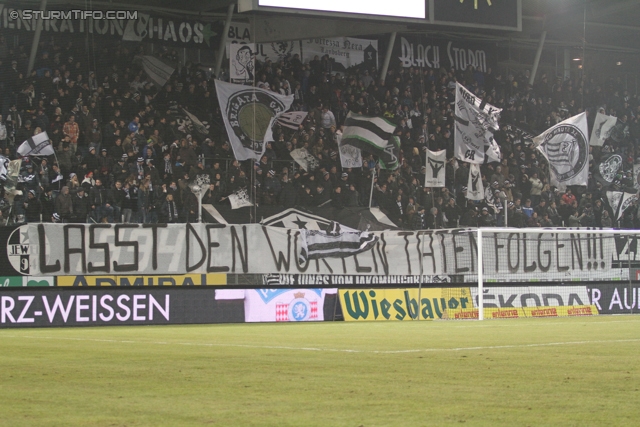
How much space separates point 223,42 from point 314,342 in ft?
61.2

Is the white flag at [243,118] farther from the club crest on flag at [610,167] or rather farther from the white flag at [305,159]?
the club crest on flag at [610,167]

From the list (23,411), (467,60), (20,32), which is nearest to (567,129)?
(467,60)

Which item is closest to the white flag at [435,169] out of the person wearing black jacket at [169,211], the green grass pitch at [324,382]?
the person wearing black jacket at [169,211]

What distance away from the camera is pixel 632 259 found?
23750 mm

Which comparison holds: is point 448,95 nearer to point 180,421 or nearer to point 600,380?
point 600,380

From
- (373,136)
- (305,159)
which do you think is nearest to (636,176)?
(373,136)

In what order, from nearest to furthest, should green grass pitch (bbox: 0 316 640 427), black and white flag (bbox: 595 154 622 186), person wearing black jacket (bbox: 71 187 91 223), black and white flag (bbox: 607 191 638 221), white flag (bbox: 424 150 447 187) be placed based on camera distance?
1. green grass pitch (bbox: 0 316 640 427)
2. person wearing black jacket (bbox: 71 187 91 223)
3. white flag (bbox: 424 150 447 187)
4. black and white flag (bbox: 607 191 638 221)
5. black and white flag (bbox: 595 154 622 186)

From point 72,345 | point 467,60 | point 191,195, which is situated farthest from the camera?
point 467,60

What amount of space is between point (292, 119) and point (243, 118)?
2838 mm

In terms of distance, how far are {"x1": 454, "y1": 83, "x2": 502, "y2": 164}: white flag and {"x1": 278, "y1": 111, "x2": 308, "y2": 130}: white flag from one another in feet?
14.5

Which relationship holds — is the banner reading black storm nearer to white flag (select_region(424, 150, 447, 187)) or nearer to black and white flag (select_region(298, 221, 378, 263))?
white flag (select_region(424, 150, 447, 187))

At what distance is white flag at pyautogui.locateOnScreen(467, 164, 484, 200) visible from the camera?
87.4 feet

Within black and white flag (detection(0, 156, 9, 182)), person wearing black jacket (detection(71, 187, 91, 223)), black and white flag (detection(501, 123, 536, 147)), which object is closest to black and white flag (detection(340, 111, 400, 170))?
black and white flag (detection(501, 123, 536, 147))

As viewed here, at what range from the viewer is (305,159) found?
26688 millimetres
